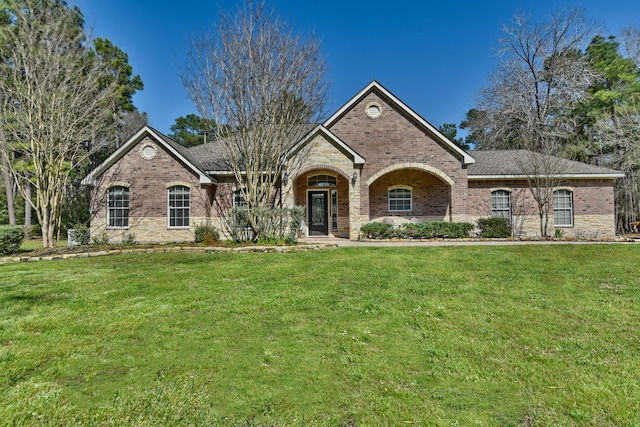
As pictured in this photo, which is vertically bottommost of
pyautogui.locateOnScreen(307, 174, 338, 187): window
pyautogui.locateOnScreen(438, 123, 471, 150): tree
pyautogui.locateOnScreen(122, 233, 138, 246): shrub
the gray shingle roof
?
pyautogui.locateOnScreen(122, 233, 138, 246): shrub

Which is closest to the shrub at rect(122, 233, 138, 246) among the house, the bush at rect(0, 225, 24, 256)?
the house

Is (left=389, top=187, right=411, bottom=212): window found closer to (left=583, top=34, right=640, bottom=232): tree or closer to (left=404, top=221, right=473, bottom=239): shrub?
(left=404, top=221, right=473, bottom=239): shrub

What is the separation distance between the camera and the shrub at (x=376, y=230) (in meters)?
15.2

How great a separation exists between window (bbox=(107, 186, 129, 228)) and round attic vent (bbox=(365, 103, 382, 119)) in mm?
13164

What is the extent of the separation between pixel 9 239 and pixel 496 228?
66.3 ft

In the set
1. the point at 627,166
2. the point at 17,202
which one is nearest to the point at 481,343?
the point at 627,166

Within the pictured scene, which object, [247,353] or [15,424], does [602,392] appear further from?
[15,424]

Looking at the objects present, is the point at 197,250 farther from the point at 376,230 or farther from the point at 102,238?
the point at 376,230

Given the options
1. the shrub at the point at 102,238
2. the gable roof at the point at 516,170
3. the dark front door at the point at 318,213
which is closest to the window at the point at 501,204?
the gable roof at the point at 516,170

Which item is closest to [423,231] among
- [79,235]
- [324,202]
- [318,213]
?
[324,202]

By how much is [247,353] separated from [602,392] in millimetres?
3796

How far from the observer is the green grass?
287 centimetres

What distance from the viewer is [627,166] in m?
20.8

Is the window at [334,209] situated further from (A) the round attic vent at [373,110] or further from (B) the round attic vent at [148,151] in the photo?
(B) the round attic vent at [148,151]
